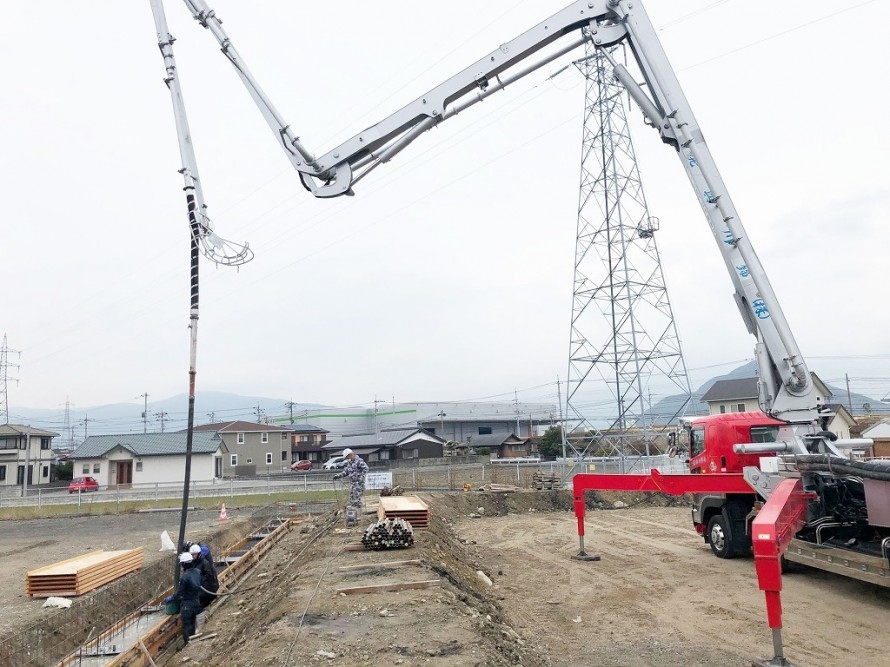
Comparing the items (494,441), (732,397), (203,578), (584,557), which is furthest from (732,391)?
(203,578)

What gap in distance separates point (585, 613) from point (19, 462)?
176 ft

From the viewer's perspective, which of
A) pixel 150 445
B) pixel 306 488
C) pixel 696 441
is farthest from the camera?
pixel 150 445

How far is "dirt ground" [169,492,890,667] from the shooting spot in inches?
284

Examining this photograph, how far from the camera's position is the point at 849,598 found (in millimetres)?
9875

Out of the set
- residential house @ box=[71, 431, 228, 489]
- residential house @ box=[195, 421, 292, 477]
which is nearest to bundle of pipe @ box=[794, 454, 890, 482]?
residential house @ box=[71, 431, 228, 489]

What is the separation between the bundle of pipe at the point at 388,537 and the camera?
12.8 metres

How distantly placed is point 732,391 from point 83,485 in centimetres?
4761

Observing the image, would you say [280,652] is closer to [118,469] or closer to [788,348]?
[788,348]

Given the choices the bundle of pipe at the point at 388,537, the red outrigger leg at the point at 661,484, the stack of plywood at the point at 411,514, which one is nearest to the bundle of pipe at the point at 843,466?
the red outrigger leg at the point at 661,484

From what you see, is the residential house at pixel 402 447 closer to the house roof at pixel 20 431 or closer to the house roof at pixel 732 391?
the house roof at pixel 732 391

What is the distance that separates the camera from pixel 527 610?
1016 centimetres

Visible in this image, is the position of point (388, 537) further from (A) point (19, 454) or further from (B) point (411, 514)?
(A) point (19, 454)

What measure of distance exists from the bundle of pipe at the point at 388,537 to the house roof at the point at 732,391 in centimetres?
3937

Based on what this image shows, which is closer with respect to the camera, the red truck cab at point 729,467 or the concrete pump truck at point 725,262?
the concrete pump truck at point 725,262
